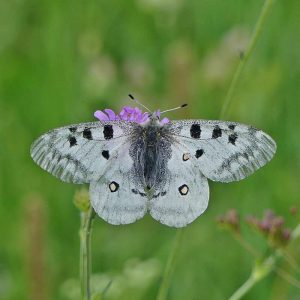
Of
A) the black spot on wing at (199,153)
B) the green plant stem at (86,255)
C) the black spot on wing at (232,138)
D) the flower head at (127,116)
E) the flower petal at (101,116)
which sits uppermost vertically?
the flower head at (127,116)

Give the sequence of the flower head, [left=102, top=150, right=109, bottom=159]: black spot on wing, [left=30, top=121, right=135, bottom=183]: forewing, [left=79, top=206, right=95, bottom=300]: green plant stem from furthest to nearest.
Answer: the flower head, [left=102, top=150, right=109, bottom=159]: black spot on wing, [left=30, top=121, right=135, bottom=183]: forewing, [left=79, top=206, right=95, bottom=300]: green plant stem

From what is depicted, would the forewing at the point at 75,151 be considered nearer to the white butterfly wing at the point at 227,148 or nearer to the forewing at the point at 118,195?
the forewing at the point at 118,195

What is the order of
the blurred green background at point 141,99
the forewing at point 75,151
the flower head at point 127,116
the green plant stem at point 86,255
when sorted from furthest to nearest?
1. the blurred green background at point 141,99
2. the flower head at point 127,116
3. the forewing at point 75,151
4. the green plant stem at point 86,255

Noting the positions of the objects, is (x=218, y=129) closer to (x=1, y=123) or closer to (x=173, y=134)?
(x=173, y=134)

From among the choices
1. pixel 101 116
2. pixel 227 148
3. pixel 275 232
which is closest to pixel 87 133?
pixel 101 116

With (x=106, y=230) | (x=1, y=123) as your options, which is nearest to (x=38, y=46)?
(x=1, y=123)

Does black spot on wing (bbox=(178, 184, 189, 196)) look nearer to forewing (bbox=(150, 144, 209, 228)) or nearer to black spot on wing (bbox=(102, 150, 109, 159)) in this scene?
forewing (bbox=(150, 144, 209, 228))

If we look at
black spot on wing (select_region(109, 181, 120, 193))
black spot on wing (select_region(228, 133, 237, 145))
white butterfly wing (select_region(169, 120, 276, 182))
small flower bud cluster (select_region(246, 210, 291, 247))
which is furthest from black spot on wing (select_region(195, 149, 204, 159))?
small flower bud cluster (select_region(246, 210, 291, 247))

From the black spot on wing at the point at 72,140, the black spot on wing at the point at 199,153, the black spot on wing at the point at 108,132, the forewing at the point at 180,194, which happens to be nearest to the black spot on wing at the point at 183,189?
the forewing at the point at 180,194
